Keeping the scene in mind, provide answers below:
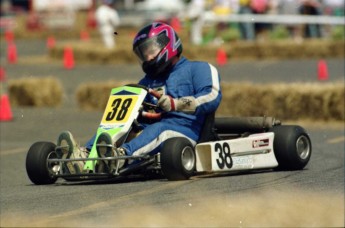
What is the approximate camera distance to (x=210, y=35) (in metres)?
30.4

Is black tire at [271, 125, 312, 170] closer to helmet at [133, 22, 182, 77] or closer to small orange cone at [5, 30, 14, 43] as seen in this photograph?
helmet at [133, 22, 182, 77]

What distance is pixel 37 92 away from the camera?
18906 millimetres

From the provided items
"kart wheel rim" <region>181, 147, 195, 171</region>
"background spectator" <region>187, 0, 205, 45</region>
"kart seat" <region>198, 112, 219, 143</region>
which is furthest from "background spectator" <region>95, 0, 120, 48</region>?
"kart wheel rim" <region>181, 147, 195, 171</region>

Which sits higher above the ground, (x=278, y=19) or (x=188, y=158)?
(x=188, y=158)

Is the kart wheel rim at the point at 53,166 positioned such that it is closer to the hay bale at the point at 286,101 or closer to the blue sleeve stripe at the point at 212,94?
the blue sleeve stripe at the point at 212,94

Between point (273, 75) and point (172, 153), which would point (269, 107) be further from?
point (273, 75)

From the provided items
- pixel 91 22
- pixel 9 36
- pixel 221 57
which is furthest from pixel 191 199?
pixel 91 22

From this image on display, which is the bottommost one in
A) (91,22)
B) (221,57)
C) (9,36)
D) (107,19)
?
(91,22)

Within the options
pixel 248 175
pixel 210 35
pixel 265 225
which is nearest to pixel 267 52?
pixel 210 35

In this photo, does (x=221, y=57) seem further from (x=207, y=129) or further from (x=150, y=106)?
(x=150, y=106)

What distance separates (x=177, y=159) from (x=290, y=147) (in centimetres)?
136

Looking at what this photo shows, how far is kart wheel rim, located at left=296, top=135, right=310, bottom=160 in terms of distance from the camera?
952 cm

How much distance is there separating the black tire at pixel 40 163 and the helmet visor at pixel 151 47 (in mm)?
1148

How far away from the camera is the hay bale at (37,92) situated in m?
19.0
